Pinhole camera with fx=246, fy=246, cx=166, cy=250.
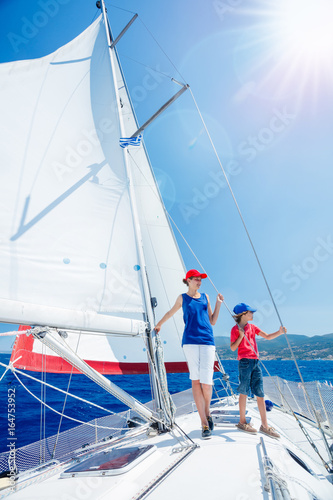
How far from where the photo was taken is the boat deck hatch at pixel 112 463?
5.10 feet

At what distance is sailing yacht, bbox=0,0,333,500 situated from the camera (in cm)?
152

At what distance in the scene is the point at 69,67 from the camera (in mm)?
3693

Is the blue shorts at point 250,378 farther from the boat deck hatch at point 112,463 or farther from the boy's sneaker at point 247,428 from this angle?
the boat deck hatch at point 112,463

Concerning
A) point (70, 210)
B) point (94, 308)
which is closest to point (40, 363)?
point (94, 308)

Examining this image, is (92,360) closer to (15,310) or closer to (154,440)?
(154,440)

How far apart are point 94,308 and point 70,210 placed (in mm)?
1091

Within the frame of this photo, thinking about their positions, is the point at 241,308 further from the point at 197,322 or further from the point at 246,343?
the point at 197,322

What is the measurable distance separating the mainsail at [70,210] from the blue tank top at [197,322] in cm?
44

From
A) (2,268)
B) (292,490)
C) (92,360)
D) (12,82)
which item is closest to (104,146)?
(12,82)

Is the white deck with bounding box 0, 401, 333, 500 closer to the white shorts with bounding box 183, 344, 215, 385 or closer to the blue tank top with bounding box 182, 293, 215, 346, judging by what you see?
the white shorts with bounding box 183, 344, 215, 385

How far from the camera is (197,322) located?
244cm

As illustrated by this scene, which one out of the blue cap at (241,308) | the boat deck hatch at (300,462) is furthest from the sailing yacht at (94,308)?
the blue cap at (241,308)

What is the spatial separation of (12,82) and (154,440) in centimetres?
409

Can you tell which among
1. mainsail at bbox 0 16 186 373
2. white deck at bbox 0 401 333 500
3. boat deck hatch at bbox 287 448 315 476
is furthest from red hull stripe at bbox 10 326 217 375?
boat deck hatch at bbox 287 448 315 476
